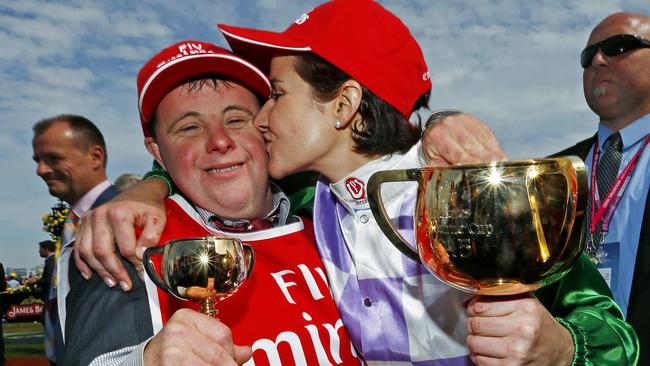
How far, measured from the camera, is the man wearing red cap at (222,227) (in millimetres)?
1650

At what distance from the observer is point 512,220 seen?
1.16 meters

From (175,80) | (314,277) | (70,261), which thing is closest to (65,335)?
(70,261)

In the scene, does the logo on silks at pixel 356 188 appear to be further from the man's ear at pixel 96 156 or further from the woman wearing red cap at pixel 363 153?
the man's ear at pixel 96 156

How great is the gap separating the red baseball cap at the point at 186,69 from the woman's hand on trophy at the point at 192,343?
1024 mm

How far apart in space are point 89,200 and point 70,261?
3.39 meters

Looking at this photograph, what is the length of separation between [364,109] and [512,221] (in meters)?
1.04

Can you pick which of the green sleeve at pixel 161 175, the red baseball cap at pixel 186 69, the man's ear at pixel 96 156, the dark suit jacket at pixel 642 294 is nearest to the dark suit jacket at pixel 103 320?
the green sleeve at pixel 161 175

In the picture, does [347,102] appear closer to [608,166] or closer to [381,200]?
[381,200]

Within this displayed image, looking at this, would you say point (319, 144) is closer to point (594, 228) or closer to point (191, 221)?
point (191, 221)

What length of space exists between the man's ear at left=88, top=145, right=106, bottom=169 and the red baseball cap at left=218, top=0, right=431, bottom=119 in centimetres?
350

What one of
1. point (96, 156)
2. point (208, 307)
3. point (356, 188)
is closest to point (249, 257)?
point (208, 307)

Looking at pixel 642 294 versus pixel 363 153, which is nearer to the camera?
pixel 363 153

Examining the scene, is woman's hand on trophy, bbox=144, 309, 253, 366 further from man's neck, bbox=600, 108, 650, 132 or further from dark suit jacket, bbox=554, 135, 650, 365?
man's neck, bbox=600, 108, 650, 132

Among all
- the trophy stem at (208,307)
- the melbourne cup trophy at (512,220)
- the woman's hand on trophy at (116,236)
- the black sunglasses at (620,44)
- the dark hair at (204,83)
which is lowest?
the trophy stem at (208,307)
